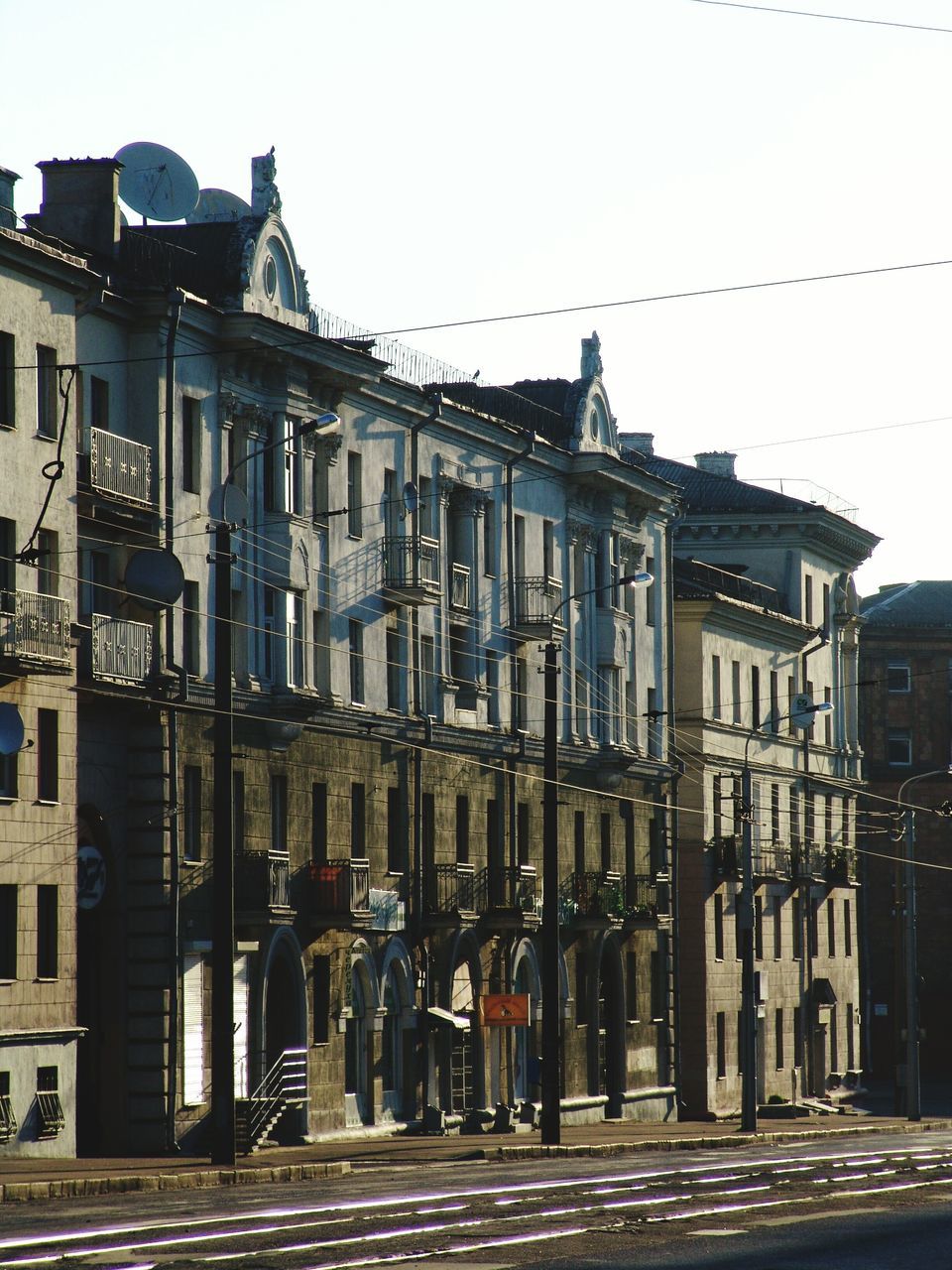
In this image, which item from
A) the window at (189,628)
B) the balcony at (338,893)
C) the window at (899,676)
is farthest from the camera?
the window at (899,676)

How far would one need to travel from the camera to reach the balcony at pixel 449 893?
5284cm

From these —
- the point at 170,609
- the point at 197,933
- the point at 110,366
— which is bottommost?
the point at 197,933

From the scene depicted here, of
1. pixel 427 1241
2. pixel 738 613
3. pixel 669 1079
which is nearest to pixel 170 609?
pixel 427 1241

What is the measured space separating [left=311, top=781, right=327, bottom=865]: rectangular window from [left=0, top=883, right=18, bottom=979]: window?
1135cm

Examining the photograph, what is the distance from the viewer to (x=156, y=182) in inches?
1813

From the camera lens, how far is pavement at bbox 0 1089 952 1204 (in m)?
31.4

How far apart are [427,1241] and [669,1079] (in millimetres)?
48748

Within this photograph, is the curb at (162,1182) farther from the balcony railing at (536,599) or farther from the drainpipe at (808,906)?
the drainpipe at (808,906)

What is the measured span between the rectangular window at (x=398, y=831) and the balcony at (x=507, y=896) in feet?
11.1

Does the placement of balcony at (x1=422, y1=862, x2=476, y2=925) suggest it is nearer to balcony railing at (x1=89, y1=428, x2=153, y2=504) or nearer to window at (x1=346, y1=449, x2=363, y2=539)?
window at (x1=346, y1=449, x2=363, y2=539)

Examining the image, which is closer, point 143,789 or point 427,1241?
point 427,1241

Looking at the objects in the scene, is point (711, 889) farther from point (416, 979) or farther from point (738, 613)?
point (416, 979)

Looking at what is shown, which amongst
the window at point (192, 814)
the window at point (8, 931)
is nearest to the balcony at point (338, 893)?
the window at point (192, 814)

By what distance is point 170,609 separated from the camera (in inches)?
1681
